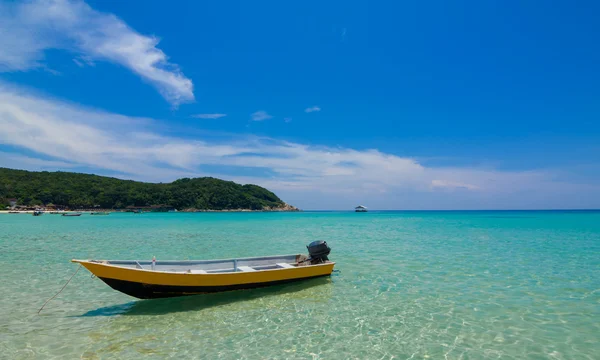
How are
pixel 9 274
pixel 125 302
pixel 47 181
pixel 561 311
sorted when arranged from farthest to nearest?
pixel 47 181 → pixel 9 274 → pixel 125 302 → pixel 561 311

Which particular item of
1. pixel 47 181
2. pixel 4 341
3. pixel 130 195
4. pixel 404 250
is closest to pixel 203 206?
pixel 130 195

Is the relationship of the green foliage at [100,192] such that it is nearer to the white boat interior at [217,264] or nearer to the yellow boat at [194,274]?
the white boat interior at [217,264]

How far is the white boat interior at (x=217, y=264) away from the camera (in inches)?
500

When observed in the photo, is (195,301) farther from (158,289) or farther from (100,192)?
(100,192)

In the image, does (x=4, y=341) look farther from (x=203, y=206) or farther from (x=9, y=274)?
(x=203, y=206)

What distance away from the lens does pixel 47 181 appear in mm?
148875

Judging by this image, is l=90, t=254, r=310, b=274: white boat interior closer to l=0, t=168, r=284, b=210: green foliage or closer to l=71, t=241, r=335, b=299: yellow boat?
l=71, t=241, r=335, b=299: yellow boat

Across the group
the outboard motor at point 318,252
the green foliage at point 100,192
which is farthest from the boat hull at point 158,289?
the green foliage at point 100,192

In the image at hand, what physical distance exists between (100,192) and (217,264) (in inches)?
6789

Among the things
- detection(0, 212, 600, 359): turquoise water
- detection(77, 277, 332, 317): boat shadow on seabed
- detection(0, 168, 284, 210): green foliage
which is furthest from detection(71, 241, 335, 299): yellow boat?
detection(0, 168, 284, 210): green foliage

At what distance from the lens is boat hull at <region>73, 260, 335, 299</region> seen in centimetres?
1059

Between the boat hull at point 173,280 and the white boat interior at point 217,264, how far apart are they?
24.4 inches

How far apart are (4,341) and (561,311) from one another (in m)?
16.9

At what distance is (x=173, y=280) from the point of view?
450 inches
